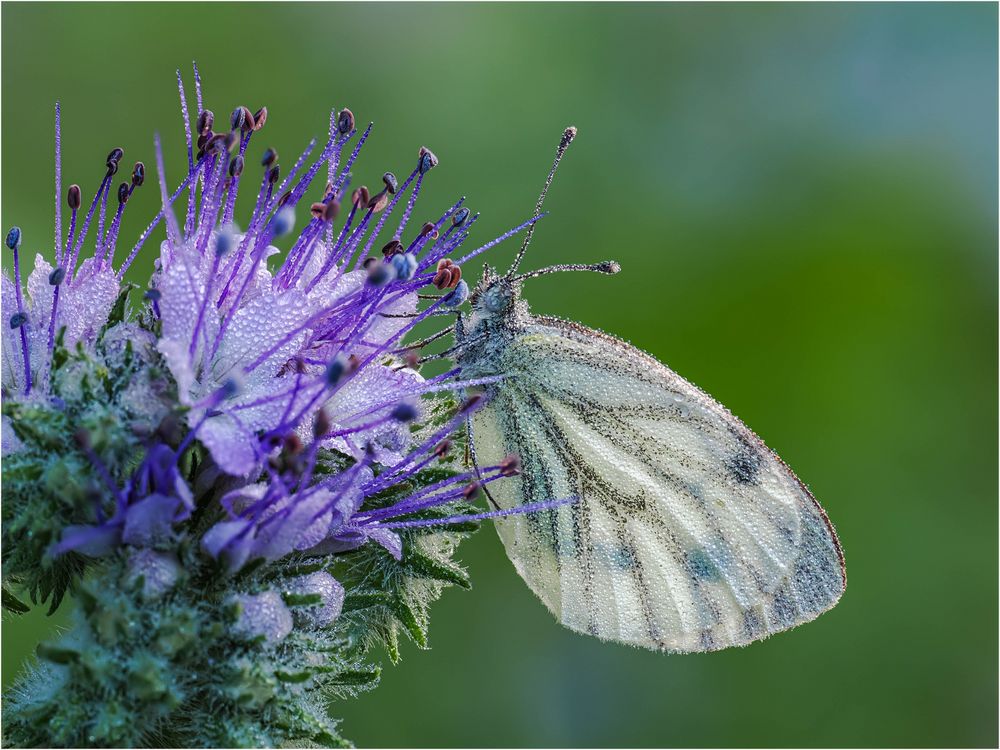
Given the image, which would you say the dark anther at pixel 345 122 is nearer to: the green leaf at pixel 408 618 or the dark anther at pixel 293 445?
the dark anther at pixel 293 445

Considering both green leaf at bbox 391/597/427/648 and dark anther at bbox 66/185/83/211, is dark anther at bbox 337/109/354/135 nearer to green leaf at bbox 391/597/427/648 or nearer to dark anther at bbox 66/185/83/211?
dark anther at bbox 66/185/83/211

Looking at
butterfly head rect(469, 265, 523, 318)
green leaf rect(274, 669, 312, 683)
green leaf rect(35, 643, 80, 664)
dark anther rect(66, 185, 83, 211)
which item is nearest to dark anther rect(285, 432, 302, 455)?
green leaf rect(274, 669, 312, 683)

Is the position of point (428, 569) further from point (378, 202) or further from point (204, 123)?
point (204, 123)

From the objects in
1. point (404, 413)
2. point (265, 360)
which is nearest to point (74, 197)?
point (265, 360)

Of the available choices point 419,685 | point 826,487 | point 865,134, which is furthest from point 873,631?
point 865,134

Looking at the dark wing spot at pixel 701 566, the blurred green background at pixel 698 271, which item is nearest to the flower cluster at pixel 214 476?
the dark wing spot at pixel 701 566

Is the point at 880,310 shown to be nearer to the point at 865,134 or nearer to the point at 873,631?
the point at 865,134

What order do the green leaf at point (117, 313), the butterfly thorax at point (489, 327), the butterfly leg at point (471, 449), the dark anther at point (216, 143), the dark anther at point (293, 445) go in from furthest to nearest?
1. the butterfly thorax at point (489, 327)
2. the butterfly leg at point (471, 449)
3. the dark anther at point (216, 143)
4. the green leaf at point (117, 313)
5. the dark anther at point (293, 445)
